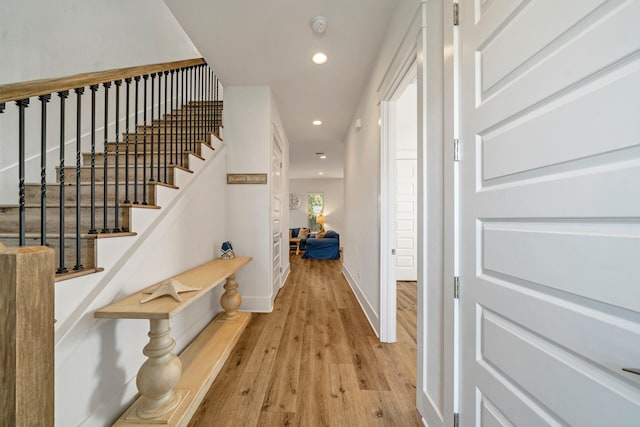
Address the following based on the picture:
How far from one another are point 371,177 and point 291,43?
149 cm

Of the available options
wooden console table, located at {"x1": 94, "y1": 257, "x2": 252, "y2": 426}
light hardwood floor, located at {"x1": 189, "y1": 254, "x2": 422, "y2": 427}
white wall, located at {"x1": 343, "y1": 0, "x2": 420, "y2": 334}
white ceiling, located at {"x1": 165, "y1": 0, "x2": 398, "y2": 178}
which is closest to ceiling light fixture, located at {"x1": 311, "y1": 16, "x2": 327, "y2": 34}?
white ceiling, located at {"x1": 165, "y1": 0, "x2": 398, "y2": 178}

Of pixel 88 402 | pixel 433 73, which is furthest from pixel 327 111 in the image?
pixel 88 402

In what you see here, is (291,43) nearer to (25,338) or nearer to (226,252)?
(226,252)

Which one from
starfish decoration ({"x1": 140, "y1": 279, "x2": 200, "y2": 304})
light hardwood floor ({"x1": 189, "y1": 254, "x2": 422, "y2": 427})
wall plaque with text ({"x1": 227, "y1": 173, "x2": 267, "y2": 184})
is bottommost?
light hardwood floor ({"x1": 189, "y1": 254, "x2": 422, "y2": 427})

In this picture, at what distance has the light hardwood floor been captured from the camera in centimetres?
145

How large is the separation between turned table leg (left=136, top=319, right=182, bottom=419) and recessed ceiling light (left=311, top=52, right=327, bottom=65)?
252 cm

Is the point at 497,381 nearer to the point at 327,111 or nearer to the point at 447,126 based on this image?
the point at 447,126

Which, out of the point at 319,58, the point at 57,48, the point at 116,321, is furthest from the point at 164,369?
the point at 57,48

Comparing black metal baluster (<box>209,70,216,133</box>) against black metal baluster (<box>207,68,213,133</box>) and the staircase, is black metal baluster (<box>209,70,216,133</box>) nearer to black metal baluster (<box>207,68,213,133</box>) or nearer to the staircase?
black metal baluster (<box>207,68,213,133</box>)

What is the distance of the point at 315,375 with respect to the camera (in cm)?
181

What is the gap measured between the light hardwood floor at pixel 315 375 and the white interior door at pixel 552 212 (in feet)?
2.30

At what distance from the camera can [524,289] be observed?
2.59 ft

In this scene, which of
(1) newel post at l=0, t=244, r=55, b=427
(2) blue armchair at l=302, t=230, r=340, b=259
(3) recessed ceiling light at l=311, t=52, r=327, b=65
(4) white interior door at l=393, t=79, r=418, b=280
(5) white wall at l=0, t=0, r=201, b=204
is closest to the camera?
(1) newel post at l=0, t=244, r=55, b=427

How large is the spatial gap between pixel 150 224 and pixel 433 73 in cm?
197
